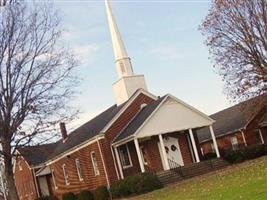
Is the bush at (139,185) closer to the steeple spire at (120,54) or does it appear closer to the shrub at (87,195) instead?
the shrub at (87,195)

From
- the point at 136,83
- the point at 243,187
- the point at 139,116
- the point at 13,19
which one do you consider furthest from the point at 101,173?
the point at 243,187

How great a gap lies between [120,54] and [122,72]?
A: 142 centimetres

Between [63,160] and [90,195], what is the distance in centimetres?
871

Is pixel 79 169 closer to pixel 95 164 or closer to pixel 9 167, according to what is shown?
pixel 95 164

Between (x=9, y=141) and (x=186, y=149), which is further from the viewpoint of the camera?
(x=186, y=149)

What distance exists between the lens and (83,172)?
4244cm

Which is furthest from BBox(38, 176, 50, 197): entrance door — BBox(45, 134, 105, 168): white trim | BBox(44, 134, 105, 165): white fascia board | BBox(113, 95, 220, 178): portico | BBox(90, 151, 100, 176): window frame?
BBox(113, 95, 220, 178): portico

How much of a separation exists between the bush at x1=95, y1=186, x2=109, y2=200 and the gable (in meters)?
4.26

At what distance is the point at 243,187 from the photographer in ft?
54.1

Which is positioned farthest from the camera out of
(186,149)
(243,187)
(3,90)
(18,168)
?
(18,168)

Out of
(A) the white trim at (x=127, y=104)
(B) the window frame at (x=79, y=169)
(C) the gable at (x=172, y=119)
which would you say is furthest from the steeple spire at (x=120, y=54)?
(B) the window frame at (x=79, y=169)

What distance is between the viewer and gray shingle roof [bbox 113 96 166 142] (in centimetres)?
3688

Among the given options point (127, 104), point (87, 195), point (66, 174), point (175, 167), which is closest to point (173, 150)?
point (175, 167)

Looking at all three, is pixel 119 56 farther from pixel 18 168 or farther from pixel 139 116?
pixel 18 168
